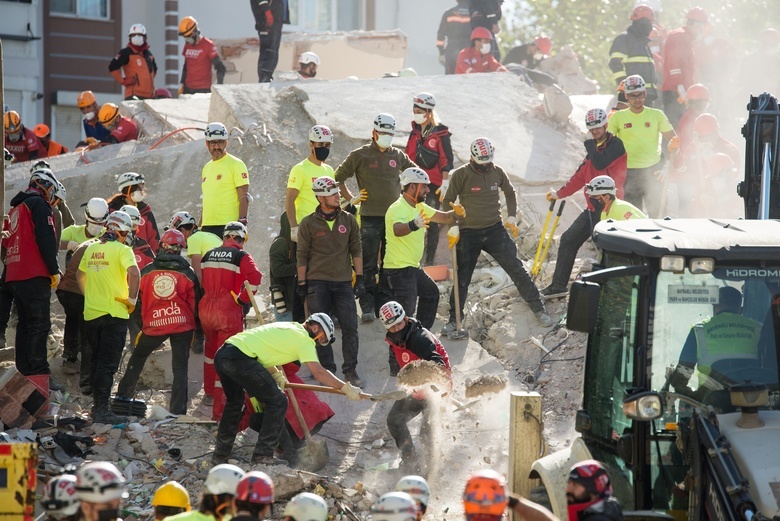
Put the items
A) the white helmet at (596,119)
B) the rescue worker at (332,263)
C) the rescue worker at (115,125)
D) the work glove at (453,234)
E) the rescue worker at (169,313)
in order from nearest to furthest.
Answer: the rescue worker at (169,313)
the rescue worker at (332,263)
the work glove at (453,234)
the white helmet at (596,119)
the rescue worker at (115,125)

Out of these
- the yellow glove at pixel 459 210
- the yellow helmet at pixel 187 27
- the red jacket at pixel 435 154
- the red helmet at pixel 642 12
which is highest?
the red helmet at pixel 642 12

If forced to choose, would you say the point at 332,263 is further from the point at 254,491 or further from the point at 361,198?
the point at 254,491

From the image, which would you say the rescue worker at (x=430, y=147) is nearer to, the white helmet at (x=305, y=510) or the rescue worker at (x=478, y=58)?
the rescue worker at (x=478, y=58)

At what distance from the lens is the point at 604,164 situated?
13711 mm

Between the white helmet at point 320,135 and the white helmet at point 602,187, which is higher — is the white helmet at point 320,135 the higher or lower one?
the higher one

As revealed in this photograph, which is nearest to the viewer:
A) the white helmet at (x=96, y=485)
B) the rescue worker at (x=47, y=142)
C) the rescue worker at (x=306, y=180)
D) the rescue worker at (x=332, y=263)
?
the white helmet at (x=96, y=485)

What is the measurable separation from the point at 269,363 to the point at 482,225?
12.5ft

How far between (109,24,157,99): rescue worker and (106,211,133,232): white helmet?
8.17 m

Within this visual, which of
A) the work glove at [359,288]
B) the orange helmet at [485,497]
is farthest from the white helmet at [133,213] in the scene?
the orange helmet at [485,497]

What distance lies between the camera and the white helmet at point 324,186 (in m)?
11.7

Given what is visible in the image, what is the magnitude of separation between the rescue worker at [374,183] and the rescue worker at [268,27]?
6470 millimetres

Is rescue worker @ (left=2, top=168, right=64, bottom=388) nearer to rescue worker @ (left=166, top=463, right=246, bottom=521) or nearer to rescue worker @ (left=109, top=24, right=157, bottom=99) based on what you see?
rescue worker @ (left=166, top=463, right=246, bottom=521)

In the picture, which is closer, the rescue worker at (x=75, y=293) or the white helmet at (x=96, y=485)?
the white helmet at (x=96, y=485)

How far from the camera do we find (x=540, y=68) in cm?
2270
